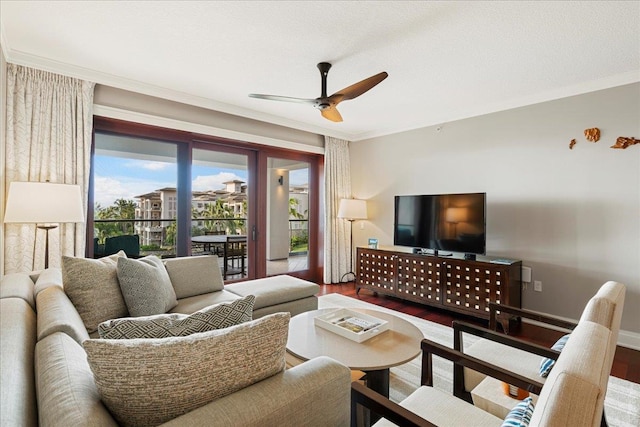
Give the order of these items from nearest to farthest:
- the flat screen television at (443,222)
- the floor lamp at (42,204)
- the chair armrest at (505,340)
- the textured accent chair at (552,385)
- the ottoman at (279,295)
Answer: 1. the textured accent chair at (552,385)
2. the chair armrest at (505,340)
3. the floor lamp at (42,204)
4. the ottoman at (279,295)
5. the flat screen television at (443,222)

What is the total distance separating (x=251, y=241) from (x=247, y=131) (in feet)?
5.19

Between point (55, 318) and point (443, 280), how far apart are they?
141 inches

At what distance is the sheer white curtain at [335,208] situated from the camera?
17.2 ft

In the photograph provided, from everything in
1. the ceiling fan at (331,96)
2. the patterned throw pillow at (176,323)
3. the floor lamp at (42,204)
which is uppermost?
the ceiling fan at (331,96)

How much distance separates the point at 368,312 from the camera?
7.90 ft

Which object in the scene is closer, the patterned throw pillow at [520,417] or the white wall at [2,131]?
the patterned throw pillow at [520,417]

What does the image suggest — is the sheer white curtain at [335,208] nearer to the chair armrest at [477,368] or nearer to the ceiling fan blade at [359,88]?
Answer: the ceiling fan blade at [359,88]

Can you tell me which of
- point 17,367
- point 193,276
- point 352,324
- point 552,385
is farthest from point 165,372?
point 193,276

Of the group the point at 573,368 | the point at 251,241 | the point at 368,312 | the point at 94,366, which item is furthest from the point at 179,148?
the point at 573,368

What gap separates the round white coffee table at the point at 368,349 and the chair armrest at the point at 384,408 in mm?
352

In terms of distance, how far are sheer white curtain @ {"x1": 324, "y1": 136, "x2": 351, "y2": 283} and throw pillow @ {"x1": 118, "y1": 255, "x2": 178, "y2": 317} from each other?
3253 mm

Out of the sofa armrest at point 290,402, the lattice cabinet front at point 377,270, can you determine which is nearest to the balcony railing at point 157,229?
the lattice cabinet front at point 377,270

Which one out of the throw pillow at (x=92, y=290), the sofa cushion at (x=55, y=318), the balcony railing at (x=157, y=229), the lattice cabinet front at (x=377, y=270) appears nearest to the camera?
the sofa cushion at (x=55, y=318)

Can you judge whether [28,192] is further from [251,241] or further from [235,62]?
[251,241]
